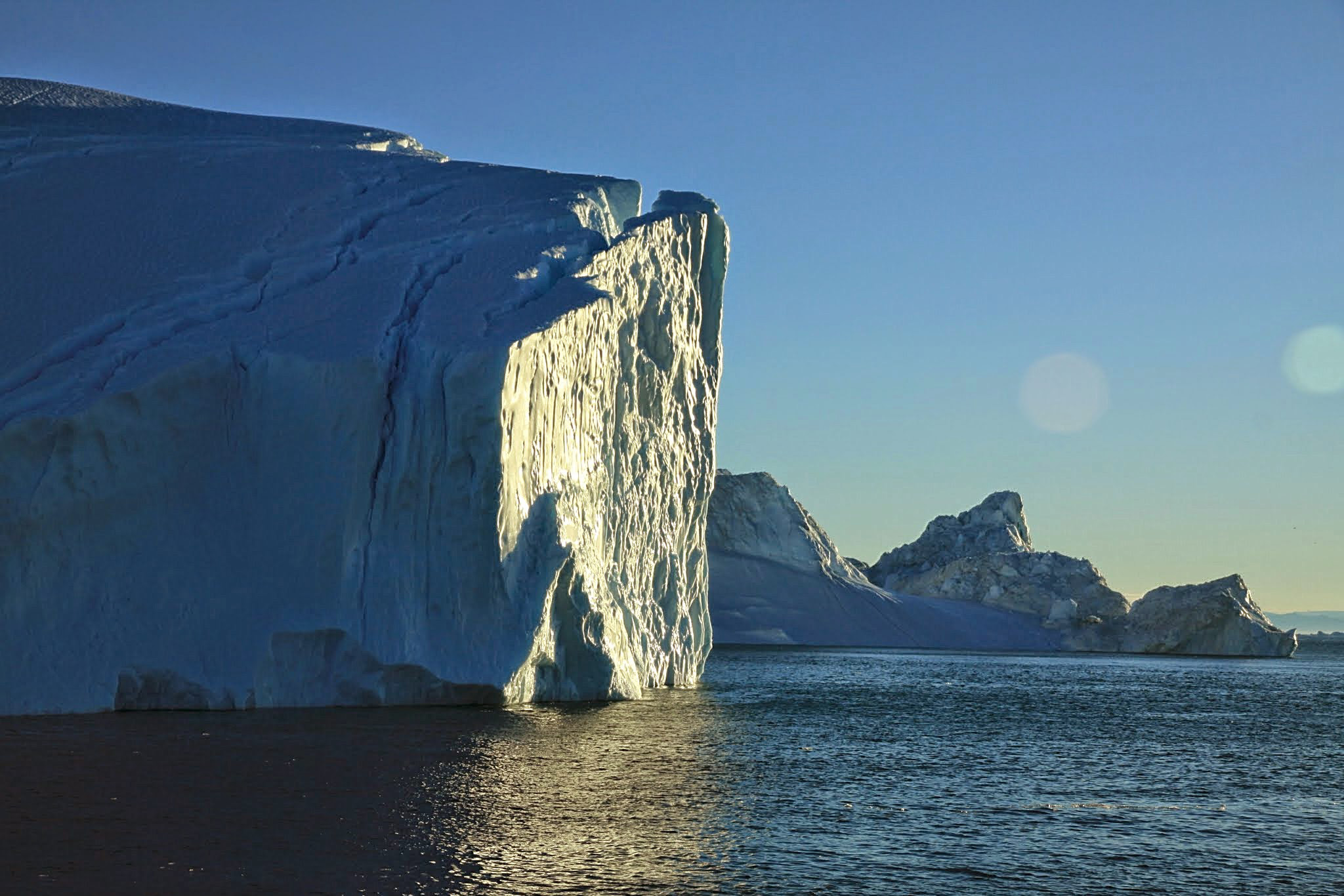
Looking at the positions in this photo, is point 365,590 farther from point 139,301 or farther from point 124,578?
point 139,301

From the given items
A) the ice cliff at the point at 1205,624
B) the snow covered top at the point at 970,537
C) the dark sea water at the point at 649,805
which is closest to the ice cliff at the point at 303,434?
the dark sea water at the point at 649,805

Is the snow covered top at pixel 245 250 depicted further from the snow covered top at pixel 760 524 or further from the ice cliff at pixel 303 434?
the snow covered top at pixel 760 524

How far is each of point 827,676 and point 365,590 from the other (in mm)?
18952

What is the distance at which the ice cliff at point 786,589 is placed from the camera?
58938mm

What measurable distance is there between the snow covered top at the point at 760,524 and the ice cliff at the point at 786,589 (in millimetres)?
31

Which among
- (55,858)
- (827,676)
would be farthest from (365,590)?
(827,676)

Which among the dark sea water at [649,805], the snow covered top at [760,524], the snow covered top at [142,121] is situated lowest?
the dark sea water at [649,805]

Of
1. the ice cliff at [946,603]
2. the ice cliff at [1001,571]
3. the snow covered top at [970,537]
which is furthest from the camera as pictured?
the snow covered top at [970,537]

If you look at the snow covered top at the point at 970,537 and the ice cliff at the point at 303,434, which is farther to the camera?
the snow covered top at the point at 970,537

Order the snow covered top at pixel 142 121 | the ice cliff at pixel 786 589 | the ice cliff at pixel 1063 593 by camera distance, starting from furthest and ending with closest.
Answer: the ice cliff at pixel 1063 593
the ice cliff at pixel 786 589
the snow covered top at pixel 142 121

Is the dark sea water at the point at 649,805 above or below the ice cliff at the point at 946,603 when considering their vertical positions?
below

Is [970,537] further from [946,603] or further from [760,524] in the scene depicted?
[760,524]

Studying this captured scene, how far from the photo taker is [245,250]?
2094 centimetres

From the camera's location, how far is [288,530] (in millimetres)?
18062
